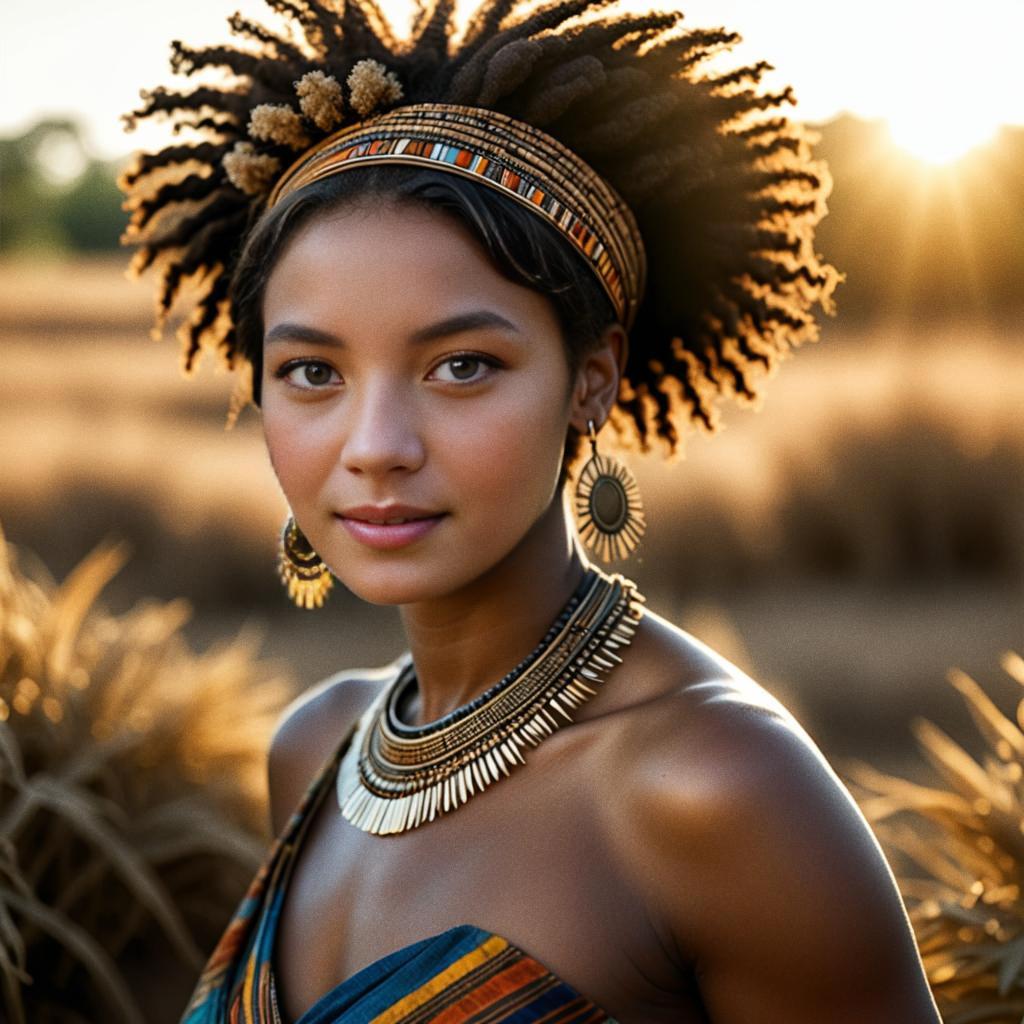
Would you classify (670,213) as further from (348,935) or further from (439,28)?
(348,935)

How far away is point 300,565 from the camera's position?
8.92ft

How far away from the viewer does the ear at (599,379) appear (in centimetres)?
241

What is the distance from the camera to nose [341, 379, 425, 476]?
2.16m

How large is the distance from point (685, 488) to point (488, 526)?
8464 mm

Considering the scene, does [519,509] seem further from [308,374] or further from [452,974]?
[452,974]

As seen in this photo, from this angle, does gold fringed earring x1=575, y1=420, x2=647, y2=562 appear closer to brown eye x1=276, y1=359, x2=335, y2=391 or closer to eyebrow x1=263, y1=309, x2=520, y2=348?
eyebrow x1=263, y1=309, x2=520, y2=348

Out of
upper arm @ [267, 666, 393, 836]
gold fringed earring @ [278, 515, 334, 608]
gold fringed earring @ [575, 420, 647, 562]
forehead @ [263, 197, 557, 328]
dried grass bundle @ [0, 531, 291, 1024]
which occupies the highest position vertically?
forehead @ [263, 197, 557, 328]

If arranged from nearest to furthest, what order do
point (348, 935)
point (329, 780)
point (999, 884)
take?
point (348, 935), point (329, 780), point (999, 884)

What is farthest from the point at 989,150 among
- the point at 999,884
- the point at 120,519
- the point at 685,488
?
the point at 999,884

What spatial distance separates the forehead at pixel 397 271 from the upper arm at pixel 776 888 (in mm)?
707

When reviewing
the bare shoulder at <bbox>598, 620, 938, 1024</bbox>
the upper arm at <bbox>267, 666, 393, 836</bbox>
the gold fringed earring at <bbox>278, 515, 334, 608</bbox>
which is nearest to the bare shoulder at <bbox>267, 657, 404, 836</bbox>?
the upper arm at <bbox>267, 666, 393, 836</bbox>

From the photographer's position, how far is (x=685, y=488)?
417 inches

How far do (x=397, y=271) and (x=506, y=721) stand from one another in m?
0.71

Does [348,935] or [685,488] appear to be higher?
[348,935]
